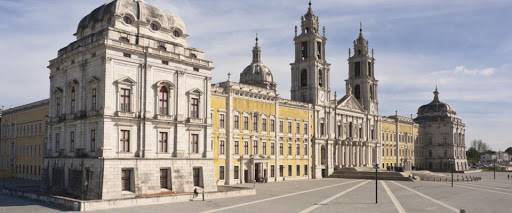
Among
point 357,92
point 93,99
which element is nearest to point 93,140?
point 93,99

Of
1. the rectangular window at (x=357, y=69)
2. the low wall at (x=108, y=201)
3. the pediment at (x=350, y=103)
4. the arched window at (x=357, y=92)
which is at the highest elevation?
the rectangular window at (x=357, y=69)

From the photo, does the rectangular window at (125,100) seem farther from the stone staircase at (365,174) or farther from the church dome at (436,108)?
the church dome at (436,108)

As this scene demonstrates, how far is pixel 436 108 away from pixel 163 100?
91633 mm

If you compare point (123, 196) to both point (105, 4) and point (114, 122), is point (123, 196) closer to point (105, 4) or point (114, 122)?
point (114, 122)

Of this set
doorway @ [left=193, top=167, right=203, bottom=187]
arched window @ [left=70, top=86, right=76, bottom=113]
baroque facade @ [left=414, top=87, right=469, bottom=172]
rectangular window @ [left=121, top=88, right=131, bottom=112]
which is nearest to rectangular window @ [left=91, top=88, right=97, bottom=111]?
rectangular window @ [left=121, top=88, right=131, bottom=112]

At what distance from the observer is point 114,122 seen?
38.7 meters

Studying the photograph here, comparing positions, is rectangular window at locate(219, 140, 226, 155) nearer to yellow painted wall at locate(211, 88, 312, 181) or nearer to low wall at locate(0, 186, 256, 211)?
yellow painted wall at locate(211, 88, 312, 181)

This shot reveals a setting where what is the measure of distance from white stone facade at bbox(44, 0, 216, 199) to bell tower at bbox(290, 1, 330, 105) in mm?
31553

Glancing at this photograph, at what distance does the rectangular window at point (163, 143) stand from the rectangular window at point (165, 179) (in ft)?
5.68

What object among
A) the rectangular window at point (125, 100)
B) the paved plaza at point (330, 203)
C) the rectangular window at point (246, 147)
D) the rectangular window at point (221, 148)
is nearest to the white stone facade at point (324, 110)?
the rectangular window at point (246, 147)

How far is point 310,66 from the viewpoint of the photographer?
7581 cm

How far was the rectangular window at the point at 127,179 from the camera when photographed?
38.7 meters

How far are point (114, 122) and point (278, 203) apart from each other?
46.0 feet

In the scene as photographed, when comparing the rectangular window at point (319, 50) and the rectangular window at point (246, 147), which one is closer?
the rectangular window at point (246, 147)
